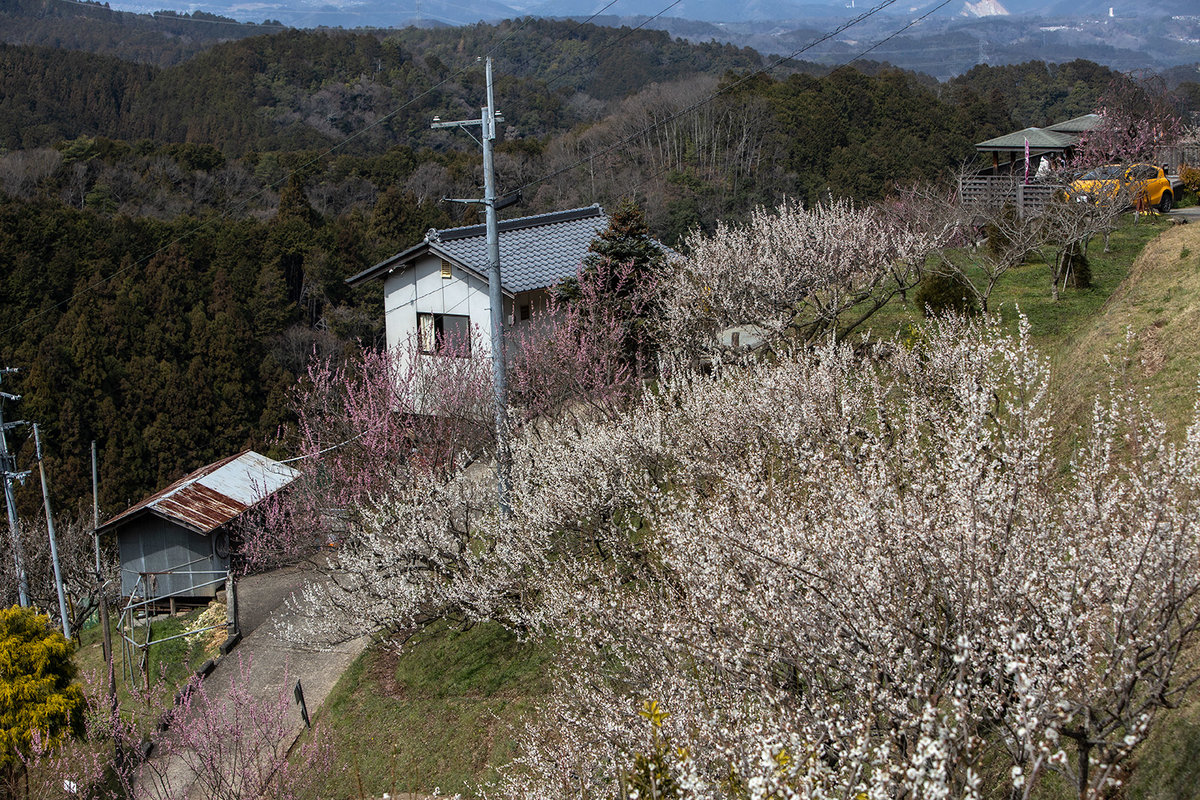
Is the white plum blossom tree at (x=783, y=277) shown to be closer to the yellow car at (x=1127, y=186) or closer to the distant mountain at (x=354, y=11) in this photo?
the yellow car at (x=1127, y=186)

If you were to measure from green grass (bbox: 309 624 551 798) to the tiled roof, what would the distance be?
31.4 feet

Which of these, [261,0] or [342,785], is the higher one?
[261,0]

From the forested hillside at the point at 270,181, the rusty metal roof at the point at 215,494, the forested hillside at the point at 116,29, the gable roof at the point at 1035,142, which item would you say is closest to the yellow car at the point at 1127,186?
the forested hillside at the point at 270,181

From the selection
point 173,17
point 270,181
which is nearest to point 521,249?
point 270,181

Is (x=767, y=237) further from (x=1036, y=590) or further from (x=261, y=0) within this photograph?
(x=261, y=0)

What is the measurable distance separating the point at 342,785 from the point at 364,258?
40.6 m

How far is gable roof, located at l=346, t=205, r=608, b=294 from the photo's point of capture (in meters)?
19.6

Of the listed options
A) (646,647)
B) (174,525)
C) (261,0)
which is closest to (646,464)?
(646,647)

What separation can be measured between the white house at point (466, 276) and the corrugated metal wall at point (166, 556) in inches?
231

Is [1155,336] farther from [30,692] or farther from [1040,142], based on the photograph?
[1040,142]

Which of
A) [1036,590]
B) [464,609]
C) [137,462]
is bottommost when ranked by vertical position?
[137,462]

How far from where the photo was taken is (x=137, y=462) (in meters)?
32.0

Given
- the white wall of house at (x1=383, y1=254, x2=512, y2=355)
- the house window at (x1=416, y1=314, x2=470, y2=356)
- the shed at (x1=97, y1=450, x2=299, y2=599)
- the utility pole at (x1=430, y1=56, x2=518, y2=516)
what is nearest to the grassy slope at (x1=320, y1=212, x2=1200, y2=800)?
the utility pole at (x1=430, y1=56, x2=518, y2=516)

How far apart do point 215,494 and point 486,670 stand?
11761mm
